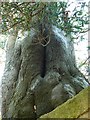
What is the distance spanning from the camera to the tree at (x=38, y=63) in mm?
2064

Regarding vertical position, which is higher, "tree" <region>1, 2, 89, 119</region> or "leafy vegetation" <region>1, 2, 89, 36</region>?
"leafy vegetation" <region>1, 2, 89, 36</region>

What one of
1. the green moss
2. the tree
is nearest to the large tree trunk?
the tree

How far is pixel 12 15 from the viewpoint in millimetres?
2088

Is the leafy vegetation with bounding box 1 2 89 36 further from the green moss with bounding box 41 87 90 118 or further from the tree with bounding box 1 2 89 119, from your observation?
the green moss with bounding box 41 87 90 118

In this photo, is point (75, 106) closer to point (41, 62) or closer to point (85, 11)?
point (85, 11)

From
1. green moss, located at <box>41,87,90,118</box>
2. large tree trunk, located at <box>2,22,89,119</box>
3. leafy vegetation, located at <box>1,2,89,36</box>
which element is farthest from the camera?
large tree trunk, located at <box>2,22,89,119</box>

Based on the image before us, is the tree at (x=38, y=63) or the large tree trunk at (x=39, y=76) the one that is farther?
the large tree trunk at (x=39, y=76)

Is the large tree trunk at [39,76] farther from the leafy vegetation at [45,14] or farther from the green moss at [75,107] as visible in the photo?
the green moss at [75,107]

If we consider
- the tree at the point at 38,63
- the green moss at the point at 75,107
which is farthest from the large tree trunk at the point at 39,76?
the green moss at the point at 75,107

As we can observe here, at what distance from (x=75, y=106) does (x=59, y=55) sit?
52.3 inches

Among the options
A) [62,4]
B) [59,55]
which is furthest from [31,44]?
[62,4]

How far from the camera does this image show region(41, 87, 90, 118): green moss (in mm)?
1256

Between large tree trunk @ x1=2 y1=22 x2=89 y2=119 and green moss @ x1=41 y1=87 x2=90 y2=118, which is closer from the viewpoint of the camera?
green moss @ x1=41 y1=87 x2=90 y2=118

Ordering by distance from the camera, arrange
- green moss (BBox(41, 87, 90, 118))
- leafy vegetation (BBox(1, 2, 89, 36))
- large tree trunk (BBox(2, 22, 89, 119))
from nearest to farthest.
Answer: green moss (BBox(41, 87, 90, 118))
leafy vegetation (BBox(1, 2, 89, 36))
large tree trunk (BBox(2, 22, 89, 119))
